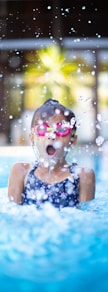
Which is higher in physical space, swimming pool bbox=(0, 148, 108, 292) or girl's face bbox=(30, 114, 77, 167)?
girl's face bbox=(30, 114, 77, 167)

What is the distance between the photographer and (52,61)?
8562mm

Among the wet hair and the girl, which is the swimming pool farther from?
the wet hair

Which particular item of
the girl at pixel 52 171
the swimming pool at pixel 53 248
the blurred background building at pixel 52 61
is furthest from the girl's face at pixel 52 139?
the blurred background building at pixel 52 61

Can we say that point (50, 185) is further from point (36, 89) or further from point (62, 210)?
point (36, 89)

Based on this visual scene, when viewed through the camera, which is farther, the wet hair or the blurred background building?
the blurred background building

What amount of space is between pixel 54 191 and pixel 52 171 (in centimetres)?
6

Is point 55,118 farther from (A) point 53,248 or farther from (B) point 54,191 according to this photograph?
(A) point 53,248

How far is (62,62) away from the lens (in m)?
8.67

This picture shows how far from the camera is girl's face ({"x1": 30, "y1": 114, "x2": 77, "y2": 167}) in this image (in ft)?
4.80

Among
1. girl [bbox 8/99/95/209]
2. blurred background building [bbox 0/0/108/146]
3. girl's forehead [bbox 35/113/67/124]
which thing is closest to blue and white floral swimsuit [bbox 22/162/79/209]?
girl [bbox 8/99/95/209]

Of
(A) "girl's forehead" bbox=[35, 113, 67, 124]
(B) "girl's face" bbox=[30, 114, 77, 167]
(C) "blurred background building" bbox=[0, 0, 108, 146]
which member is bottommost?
(B) "girl's face" bbox=[30, 114, 77, 167]

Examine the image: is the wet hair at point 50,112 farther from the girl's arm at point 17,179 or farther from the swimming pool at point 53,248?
the swimming pool at point 53,248

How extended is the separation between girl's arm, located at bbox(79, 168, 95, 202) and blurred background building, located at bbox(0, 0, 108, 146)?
6.32 metres

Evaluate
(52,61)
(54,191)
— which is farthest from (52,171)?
(52,61)
